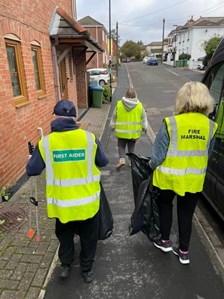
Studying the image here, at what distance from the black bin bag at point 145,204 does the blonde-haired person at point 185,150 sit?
117 millimetres

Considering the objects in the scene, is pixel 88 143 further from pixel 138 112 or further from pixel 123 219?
pixel 138 112

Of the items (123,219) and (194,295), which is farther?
(123,219)

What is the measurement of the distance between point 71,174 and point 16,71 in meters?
3.67

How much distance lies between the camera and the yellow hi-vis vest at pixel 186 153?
2342 mm

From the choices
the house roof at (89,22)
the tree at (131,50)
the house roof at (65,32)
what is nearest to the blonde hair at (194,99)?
the house roof at (65,32)

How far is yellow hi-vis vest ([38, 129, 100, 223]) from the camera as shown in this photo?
2135mm

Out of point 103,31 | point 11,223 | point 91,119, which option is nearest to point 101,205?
point 11,223

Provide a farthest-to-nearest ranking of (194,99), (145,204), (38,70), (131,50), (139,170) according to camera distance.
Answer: (131,50) < (38,70) < (139,170) < (145,204) < (194,99)

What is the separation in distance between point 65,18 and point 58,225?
6979mm

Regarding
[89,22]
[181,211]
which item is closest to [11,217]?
[181,211]

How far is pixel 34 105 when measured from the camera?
18.8 ft

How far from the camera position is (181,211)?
271 cm

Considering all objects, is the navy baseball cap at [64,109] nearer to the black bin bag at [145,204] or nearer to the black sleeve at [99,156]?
the black sleeve at [99,156]

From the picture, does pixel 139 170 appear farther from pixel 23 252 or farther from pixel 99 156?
pixel 23 252
